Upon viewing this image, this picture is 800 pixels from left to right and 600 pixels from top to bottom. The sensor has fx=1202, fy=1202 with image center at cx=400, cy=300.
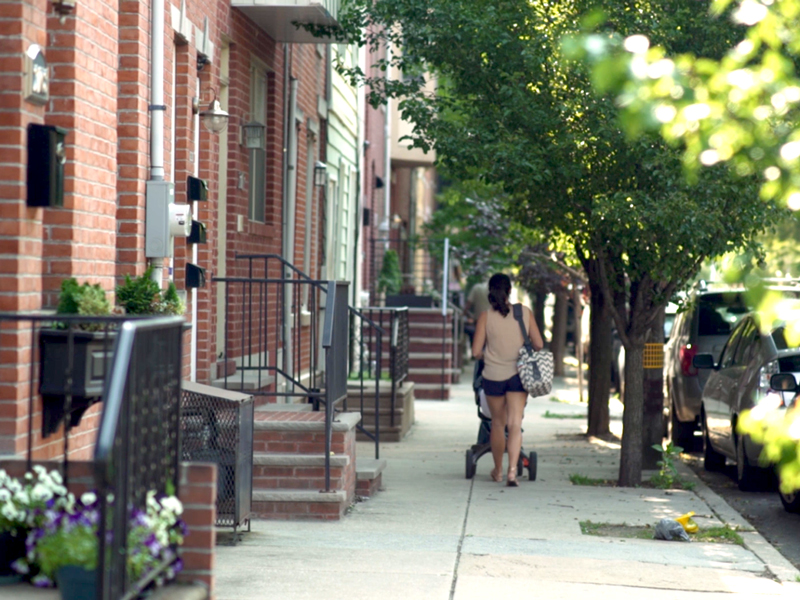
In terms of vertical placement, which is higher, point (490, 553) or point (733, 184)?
point (733, 184)

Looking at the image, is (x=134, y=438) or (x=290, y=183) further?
(x=290, y=183)

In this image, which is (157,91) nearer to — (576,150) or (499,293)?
(576,150)

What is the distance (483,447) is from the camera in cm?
1083

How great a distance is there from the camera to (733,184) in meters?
9.34

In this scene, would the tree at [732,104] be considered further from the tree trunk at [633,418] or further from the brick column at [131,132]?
the tree trunk at [633,418]

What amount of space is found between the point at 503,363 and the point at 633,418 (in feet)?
4.27

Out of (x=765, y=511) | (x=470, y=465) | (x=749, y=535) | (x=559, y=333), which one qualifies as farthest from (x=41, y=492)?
(x=559, y=333)

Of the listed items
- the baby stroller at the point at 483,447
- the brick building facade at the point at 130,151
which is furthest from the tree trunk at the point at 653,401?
the brick building facade at the point at 130,151

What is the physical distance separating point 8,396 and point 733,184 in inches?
237

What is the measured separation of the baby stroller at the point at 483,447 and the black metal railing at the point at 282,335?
1099mm

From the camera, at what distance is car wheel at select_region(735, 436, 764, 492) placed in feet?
33.6

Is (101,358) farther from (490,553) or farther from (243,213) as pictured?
(243,213)

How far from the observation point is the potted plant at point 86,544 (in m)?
3.85

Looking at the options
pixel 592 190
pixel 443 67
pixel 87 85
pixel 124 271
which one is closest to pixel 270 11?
pixel 443 67
